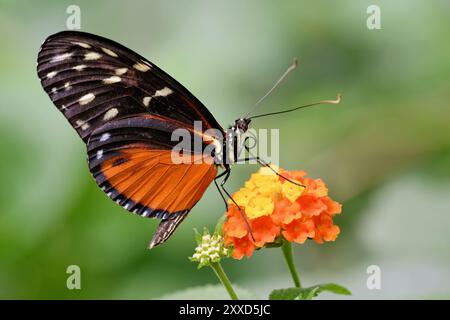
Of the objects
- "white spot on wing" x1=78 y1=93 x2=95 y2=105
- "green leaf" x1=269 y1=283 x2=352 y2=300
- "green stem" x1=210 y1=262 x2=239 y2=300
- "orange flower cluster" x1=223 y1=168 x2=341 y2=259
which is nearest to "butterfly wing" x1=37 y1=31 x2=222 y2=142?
"white spot on wing" x1=78 y1=93 x2=95 y2=105

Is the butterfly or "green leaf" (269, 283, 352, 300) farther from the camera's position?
the butterfly

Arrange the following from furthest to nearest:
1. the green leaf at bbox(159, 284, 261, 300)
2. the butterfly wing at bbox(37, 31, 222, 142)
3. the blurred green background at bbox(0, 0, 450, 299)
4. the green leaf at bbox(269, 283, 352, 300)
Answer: the blurred green background at bbox(0, 0, 450, 299)
the green leaf at bbox(159, 284, 261, 300)
the butterfly wing at bbox(37, 31, 222, 142)
the green leaf at bbox(269, 283, 352, 300)

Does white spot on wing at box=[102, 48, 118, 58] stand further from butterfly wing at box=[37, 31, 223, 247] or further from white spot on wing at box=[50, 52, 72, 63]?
white spot on wing at box=[50, 52, 72, 63]

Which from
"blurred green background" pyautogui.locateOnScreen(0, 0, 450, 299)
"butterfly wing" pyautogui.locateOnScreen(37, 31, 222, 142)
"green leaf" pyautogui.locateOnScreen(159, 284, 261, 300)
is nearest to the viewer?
"butterfly wing" pyautogui.locateOnScreen(37, 31, 222, 142)

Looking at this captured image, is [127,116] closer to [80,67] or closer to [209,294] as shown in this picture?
[80,67]

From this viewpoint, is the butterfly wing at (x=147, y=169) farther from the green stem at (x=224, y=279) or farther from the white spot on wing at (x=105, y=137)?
the green stem at (x=224, y=279)

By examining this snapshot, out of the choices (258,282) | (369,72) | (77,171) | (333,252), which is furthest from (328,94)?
(77,171)

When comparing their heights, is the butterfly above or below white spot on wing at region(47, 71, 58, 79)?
below

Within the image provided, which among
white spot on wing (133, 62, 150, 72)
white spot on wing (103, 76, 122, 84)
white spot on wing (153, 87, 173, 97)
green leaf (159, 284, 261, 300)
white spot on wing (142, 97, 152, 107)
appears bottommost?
green leaf (159, 284, 261, 300)

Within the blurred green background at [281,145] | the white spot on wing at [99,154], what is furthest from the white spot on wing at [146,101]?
the blurred green background at [281,145]
